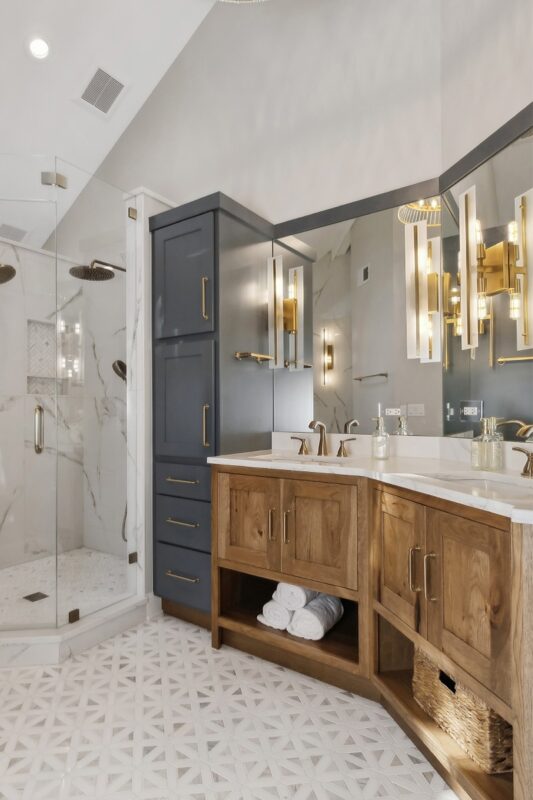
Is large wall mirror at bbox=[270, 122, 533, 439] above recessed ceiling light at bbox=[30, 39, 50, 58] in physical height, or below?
below

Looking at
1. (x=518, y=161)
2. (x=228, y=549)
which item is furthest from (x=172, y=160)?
(x=228, y=549)

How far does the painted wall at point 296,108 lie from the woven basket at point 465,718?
207 cm

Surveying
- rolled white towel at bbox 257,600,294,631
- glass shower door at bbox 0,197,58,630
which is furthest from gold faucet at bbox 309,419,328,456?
glass shower door at bbox 0,197,58,630

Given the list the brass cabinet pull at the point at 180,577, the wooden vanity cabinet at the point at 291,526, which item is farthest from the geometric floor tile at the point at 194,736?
the wooden vanity cabinet at the point at 291,526

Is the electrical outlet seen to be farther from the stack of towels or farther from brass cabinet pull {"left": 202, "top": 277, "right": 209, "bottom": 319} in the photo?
brass cabinet pull {"left": 202, "top": 277, "right": 209, "bottom": 319}

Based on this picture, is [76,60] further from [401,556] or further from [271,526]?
[401,556]

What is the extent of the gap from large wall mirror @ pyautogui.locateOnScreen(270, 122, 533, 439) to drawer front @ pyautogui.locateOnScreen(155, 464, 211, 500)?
553 millimetres

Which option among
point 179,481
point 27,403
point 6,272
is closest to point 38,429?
point 27,403

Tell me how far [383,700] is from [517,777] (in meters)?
0.75

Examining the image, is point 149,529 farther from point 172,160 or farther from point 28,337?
point 172,160

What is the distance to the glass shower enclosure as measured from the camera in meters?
2.38

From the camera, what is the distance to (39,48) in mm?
2965

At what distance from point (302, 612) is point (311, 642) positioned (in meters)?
0.12

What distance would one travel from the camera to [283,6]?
108 inches
